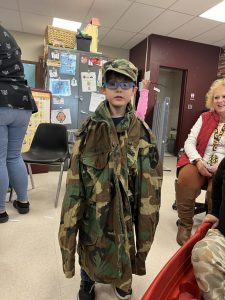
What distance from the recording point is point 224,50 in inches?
204

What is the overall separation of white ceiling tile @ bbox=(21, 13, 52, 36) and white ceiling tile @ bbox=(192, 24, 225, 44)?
9.21 ft

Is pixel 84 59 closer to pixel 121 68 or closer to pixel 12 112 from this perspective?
pixel 12 112

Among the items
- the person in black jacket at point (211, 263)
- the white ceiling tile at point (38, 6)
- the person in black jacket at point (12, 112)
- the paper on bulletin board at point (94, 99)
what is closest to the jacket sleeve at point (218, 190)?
the person in black jacket at point (211, 263)

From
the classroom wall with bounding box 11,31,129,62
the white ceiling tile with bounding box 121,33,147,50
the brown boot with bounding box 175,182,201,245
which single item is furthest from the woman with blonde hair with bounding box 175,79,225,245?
the classroom wall with bounding box 11,31,129,62

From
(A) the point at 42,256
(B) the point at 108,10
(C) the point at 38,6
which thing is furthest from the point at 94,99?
(A) the point at 42,256

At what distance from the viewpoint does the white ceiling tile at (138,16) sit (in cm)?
371

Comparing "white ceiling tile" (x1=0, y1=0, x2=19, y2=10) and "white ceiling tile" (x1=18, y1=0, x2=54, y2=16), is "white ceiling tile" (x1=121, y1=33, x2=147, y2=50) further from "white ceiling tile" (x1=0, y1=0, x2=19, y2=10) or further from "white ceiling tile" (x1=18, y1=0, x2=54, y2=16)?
"white ceiling tile" (x1=0, y1=0, x2=19, y2=10)

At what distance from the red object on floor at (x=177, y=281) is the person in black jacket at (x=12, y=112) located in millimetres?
1326

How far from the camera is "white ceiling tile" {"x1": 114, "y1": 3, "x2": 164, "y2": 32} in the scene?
3713 millimetres

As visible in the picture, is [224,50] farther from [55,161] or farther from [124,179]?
[124,179]

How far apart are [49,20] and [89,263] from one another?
455 centimetres

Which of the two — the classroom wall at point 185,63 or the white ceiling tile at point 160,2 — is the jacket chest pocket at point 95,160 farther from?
the classroom wall at point 185,63

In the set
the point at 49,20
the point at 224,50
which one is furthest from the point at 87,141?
the point at 224,50

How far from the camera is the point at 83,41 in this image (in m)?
3.57
